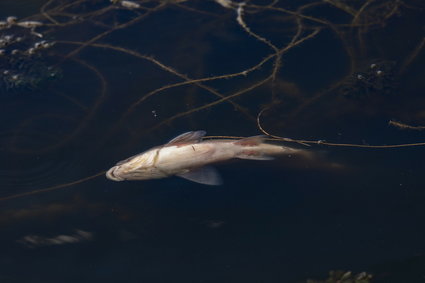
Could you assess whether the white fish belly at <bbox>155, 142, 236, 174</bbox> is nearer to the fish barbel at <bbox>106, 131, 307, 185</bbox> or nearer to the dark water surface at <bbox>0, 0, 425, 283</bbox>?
the fish barbel at <bbox>106, 131, 307, 185</bbox>

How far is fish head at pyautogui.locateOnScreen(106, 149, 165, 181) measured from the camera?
173 inches

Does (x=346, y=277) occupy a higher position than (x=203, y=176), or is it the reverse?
(x=203, y=176)

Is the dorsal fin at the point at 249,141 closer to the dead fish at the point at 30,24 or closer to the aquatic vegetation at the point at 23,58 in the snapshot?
the aquatic vegetation at the point at 23,58

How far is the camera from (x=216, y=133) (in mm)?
4934

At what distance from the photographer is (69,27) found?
19.8 ft

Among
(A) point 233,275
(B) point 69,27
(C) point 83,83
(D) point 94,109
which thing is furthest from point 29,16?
(A) point 233,275

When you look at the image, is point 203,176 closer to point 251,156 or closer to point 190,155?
point 190,155

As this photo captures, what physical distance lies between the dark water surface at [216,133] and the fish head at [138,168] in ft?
0.76

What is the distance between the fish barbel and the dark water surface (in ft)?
0.90

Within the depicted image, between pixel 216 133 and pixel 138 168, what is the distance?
979mm

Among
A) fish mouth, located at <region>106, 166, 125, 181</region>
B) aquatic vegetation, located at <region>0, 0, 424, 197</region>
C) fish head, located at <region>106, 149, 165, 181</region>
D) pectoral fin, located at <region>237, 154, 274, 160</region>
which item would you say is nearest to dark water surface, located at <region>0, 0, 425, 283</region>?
aquatic vegetation, located at <region>0, 0, 424, 197</region>

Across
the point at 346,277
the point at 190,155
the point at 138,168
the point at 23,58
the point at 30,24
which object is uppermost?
the point at 30,24

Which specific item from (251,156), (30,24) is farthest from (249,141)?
(30,24)

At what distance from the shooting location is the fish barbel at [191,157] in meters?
4.35
